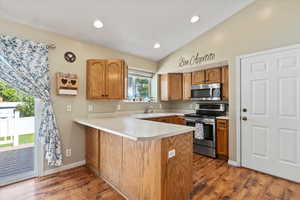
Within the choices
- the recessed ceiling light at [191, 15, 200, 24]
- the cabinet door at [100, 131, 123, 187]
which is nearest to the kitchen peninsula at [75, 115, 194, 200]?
the cabinet door at [100, 131, 123, 187]

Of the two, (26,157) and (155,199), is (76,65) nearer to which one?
(26,157)

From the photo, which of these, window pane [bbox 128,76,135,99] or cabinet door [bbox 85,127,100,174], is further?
window pane [bbox 128,76,135,99]

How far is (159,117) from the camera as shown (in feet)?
12.3

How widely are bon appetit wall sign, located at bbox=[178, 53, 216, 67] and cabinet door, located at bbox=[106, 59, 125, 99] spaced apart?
5.88 feet

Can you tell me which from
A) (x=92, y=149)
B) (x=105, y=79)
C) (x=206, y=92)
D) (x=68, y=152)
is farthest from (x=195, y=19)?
(x=68, y=152)

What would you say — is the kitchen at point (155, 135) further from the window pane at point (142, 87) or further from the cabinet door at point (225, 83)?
the window pane at point (142, 87)

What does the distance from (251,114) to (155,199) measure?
238 centimetres

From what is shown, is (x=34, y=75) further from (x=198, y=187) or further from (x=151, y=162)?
(x=198, y=187)

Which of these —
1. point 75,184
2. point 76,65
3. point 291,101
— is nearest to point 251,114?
point 291,101

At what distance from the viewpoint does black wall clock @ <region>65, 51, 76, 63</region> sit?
285 centimetres

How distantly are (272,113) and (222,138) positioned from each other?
1.05 meters

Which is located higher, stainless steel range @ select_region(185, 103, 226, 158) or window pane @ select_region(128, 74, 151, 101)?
window pane @ select_region(128, 74, 151, 101)

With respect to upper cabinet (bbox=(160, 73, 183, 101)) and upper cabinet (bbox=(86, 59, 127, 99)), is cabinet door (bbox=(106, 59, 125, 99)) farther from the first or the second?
upper cabinet (bbox=(160, 73, 183, 101))

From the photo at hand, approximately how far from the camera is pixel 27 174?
2.53 metres
